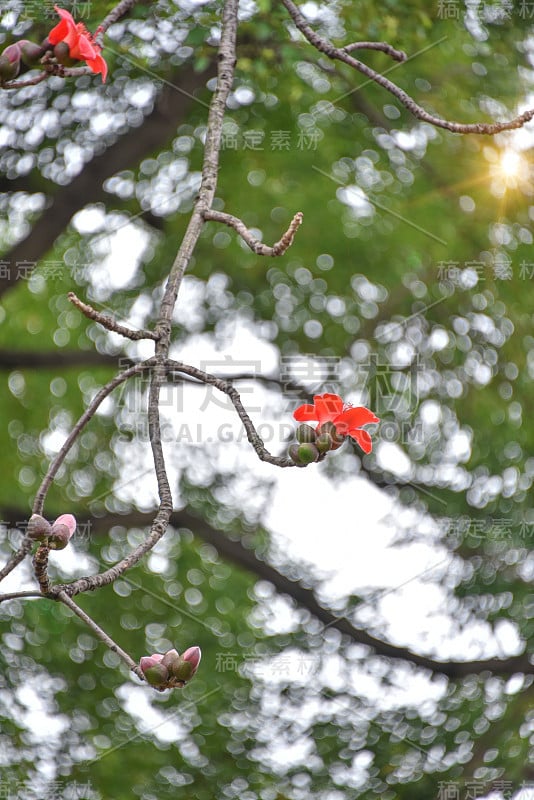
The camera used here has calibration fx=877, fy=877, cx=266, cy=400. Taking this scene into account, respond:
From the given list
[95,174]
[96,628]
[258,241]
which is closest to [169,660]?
[96,628]

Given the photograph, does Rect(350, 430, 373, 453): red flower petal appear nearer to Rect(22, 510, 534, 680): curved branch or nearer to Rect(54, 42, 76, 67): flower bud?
Rect(54, 42, 76, 67): flower bud

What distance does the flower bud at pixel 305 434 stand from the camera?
0.89 meters

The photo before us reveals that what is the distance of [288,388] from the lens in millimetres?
3240

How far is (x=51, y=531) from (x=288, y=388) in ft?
8.17

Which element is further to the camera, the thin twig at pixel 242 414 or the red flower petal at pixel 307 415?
the red flower petal at pixel 307 415

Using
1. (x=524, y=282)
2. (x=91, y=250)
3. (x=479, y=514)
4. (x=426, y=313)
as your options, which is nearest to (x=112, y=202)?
(x=91, y=250)

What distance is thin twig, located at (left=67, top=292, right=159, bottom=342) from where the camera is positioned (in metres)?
0.77

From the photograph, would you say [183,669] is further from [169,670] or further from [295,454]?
[295,454]

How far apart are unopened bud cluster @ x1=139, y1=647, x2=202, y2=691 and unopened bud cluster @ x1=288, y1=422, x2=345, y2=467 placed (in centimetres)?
22

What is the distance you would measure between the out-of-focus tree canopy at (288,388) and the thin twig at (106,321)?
1.91 m

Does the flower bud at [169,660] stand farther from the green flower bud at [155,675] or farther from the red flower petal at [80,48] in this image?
the red flower petal at [80,48]

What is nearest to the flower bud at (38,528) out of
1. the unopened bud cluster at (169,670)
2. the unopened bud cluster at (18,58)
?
the unopened bud cluster at (169,670)

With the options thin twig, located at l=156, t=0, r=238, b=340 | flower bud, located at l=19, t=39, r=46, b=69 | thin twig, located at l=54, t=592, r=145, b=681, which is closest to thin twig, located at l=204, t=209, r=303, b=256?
thin twig, located at l=156, t=0, r=238, b=340

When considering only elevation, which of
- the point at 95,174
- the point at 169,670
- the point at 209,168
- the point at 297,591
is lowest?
the point at 297,591
